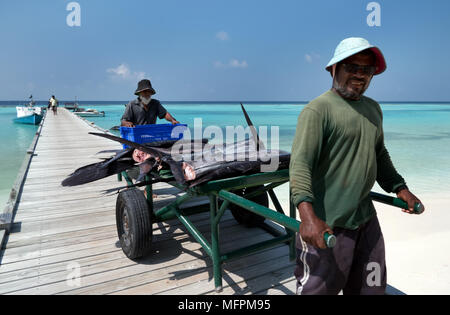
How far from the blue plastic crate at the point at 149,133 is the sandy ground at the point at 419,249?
4.12 meters

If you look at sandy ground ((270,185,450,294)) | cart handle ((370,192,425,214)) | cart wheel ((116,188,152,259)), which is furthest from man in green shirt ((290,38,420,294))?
sandy ground ((270,185,450,294))

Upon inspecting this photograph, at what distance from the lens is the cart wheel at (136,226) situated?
9.95 ft

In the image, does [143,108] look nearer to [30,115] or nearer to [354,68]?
[354,68]

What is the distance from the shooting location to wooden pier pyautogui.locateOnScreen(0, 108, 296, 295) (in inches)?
108

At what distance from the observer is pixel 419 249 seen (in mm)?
5586

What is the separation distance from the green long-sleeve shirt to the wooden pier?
4.70 feet

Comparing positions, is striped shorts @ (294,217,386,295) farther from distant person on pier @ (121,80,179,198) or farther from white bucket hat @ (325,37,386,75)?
distant person on pier @ (121,80,179,198)

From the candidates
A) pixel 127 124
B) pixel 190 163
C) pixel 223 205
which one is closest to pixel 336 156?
pixel 223 205

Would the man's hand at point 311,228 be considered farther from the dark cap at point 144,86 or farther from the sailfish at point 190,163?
the dark cap at point 144,86

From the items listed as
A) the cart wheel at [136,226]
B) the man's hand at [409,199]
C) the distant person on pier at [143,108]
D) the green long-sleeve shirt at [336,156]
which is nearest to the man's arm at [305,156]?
the green long-sleeve shirt at [336,156]

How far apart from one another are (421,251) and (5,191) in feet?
40.2
